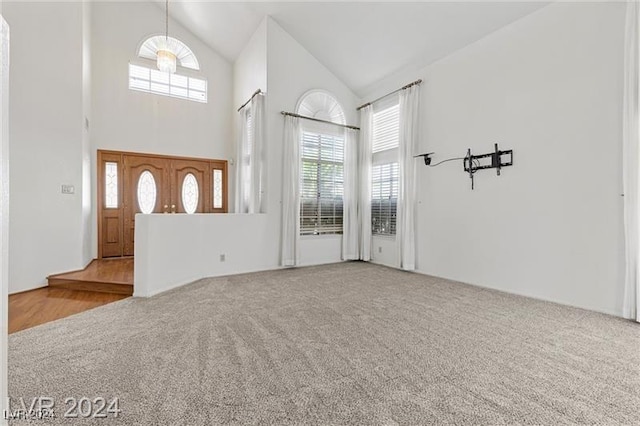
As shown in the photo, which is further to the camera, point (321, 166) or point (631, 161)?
point (321, 166)

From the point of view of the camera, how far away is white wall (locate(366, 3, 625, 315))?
11.3 ft

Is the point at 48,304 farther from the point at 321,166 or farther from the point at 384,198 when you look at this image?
the point at 384,198

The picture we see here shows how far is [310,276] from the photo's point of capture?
5.30m

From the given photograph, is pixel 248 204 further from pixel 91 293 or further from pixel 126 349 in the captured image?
pixel 126 349

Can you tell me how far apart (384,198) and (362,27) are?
308 cm

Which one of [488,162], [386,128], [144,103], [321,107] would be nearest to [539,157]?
[488,162]

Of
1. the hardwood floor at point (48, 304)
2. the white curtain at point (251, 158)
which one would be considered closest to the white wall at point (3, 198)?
the hardwood floor at point (48, 304)

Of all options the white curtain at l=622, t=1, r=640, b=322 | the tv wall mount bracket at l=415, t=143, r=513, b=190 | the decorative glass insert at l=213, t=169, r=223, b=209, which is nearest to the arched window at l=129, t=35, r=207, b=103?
the decorative glass insert at l=213, t=169, r=223, b=209

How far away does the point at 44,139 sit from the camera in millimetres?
4613

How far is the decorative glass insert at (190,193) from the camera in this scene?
709 cm

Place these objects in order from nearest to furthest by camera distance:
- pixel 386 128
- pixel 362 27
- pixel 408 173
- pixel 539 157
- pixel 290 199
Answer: pixel 539 157 < pixel 362 27 < pixel 408 173 < pixel 290 199 < pixel 386 128

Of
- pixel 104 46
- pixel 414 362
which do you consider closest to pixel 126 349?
pixel 414 362

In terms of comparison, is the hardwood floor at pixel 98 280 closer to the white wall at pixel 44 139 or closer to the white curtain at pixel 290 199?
the white wall at pixel 44 139

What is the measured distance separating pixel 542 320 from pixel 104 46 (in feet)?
27.6
